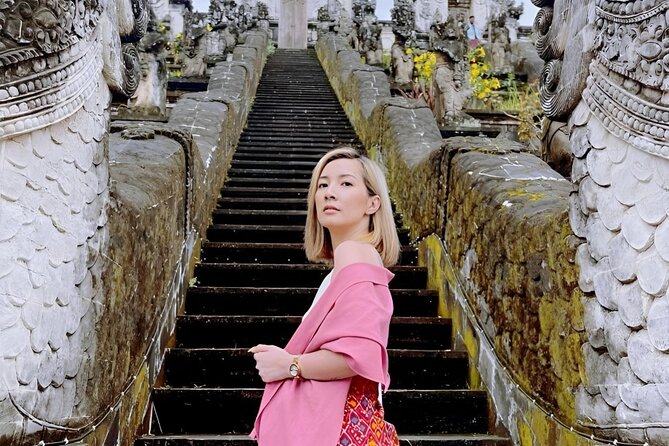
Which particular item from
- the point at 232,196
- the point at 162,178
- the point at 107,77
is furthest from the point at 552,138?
the point at 232,196

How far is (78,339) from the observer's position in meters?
2.40

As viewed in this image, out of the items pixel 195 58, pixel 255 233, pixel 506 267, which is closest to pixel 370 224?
pixel 506 267

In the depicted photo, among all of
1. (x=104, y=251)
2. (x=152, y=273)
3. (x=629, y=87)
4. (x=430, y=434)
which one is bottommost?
(x=430, y=434)

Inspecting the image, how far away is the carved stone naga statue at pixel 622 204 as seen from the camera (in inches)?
82.8

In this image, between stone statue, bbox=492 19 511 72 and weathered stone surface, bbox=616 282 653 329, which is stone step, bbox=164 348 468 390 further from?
stone statue, bbox=492 19 511 72

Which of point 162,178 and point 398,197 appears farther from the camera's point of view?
point 398,197

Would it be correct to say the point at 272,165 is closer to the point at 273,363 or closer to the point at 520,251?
the point at 520,251

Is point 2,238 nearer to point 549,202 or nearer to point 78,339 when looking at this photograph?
point 78,339

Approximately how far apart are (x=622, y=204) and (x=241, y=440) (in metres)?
1.92

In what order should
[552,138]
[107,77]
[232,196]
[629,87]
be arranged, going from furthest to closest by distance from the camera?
[232,196] → [552,138] → [107,77] → [629,87]

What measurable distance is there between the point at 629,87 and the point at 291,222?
415 cm

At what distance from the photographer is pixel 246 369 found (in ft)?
12.8

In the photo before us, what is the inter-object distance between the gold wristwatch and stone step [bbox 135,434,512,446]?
1.64 m

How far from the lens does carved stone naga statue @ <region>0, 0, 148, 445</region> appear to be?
1999 millimetres
